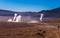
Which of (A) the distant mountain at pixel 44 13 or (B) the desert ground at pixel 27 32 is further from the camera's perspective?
(A) the distant mountain at pixel 44 13

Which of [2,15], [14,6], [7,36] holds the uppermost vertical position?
[14,6]

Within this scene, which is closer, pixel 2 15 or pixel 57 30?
pixel 57 30

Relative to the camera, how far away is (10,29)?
1111 mm

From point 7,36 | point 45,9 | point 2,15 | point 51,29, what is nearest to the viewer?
point 7,36

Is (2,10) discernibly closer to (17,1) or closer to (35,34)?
(17,1)

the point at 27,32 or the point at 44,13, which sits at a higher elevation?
the point at 44,13

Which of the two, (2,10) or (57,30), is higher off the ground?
(2,10)

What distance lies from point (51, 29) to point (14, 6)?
2.59ft

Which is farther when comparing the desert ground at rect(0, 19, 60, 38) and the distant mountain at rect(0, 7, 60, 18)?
the distant mountain at rect(0, 7, 60, 18)

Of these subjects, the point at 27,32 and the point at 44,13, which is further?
the point at 44,13

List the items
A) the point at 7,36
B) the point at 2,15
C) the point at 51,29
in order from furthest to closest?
the point at 2,15
the point at 51,29
the point at 7,36

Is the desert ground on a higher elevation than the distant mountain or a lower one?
lower

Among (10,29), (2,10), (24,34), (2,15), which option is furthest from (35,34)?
(2,10)

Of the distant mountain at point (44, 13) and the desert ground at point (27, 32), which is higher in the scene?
the distant mountain at point (44, 13)
